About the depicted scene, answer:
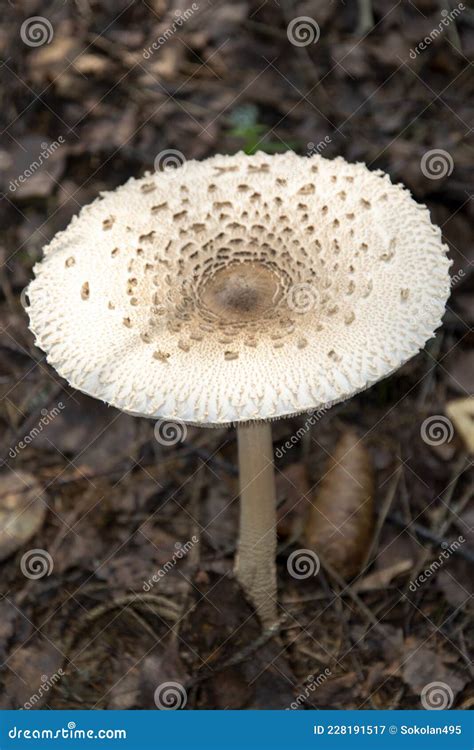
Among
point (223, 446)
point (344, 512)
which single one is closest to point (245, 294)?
point (344, 512)

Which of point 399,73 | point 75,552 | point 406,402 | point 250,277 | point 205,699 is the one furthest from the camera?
point 399,73

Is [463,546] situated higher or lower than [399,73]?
lower

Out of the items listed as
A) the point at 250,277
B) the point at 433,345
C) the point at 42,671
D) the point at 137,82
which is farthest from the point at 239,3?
the point at 42,671

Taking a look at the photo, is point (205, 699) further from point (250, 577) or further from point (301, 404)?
point (301, 404)

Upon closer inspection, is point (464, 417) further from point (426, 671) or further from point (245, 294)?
point (245, 294)

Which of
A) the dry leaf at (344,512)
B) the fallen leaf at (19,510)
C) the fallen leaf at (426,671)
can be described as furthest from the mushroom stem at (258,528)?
the fallen leaf at (19,510)

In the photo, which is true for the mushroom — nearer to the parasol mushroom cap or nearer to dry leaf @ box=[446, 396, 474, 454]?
the parasol mushroom cap
